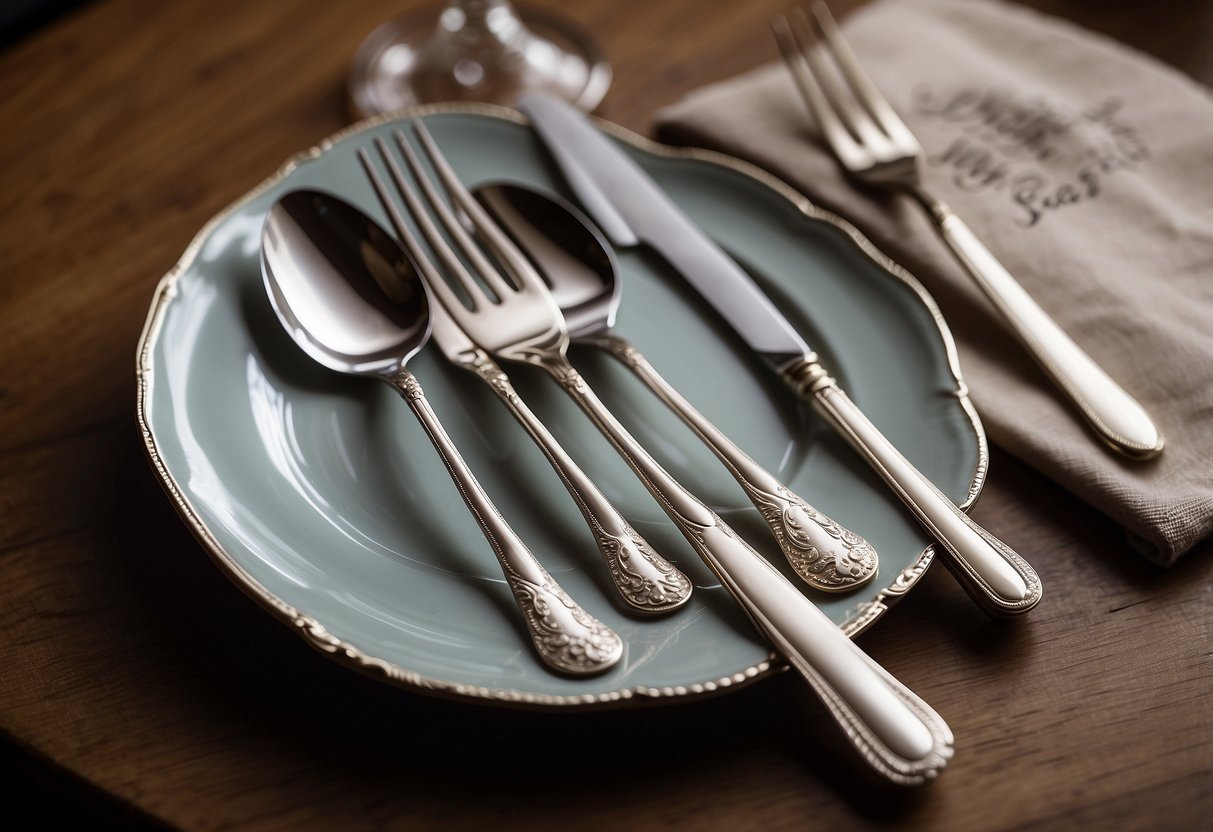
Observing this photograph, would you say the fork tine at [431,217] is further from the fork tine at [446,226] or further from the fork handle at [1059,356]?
the fork handle at [1059,356]

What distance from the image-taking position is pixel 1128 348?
2.03 feet

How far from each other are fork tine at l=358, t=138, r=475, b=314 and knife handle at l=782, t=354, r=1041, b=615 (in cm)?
25

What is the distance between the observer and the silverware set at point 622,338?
45 cm

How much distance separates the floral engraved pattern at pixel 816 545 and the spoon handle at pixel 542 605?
0.10 meters

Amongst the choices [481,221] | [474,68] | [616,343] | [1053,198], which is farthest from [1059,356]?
[474,68]

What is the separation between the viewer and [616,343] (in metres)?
0.61

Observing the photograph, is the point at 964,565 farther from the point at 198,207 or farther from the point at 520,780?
the point at 198,207

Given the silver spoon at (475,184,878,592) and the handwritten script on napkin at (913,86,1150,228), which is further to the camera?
the handwritten script on napkin at (913,86,1150,228)

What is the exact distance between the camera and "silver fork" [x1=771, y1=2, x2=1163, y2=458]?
0.58 m

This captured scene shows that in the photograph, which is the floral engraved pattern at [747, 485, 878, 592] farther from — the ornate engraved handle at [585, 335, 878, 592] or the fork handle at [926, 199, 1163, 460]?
the fork handle at [926, 199, 1163, 460]

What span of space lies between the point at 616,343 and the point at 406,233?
174 millimetres

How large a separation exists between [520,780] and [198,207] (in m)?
0.52

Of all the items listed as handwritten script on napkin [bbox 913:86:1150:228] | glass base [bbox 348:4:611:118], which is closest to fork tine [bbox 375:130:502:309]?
glass base [bbox 348:4:611:118]

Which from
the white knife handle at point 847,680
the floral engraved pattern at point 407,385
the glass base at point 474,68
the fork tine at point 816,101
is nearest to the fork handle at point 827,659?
the white knife handle at point 847,680
